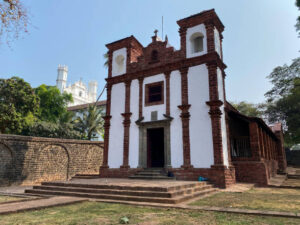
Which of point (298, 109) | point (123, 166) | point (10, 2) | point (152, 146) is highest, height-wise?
point (298, 109)

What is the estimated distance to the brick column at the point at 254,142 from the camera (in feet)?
37.9

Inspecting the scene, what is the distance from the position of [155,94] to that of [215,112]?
13.2 ft

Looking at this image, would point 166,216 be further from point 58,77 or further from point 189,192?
point 58,77

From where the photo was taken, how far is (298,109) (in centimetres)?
2398

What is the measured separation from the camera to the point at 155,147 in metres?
13.5

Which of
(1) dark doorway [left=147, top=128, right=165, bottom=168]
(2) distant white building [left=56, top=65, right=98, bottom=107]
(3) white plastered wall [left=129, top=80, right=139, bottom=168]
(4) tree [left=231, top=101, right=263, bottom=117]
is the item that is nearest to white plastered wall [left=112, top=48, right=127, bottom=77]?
(3) white plastered wall [left=129, top=80, right=139, bottom=168]

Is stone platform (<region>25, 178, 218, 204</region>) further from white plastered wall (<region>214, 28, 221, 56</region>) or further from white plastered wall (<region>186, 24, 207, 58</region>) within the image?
white plastered wall (<region>214, 28, 221, 56</region>)

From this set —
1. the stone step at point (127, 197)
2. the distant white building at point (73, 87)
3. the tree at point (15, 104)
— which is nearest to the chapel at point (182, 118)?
the stone step at point (127, 197)

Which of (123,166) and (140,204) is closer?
(140,204)

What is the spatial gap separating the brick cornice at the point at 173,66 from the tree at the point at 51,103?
18.8 metres

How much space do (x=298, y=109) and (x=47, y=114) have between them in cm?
3135

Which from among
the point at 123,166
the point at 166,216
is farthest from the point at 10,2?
the point at 123,166

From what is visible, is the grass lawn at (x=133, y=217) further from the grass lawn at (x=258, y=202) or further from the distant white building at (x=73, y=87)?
the distant white building at (x=73, y=87)

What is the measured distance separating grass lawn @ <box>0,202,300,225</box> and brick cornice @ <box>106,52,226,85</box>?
885 cm
